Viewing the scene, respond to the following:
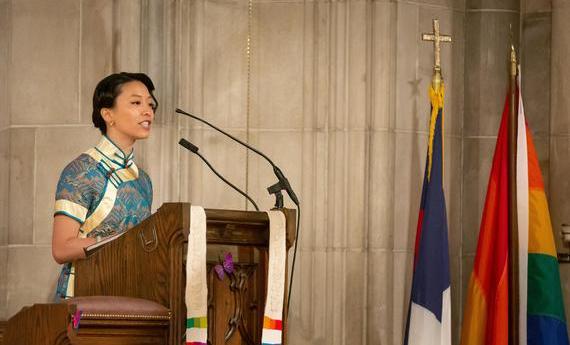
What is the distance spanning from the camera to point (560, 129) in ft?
25.0

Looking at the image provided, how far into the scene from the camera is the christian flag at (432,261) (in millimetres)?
6953

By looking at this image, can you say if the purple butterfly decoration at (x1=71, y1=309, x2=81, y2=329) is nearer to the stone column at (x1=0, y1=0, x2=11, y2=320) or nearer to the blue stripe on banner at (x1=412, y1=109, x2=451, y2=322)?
the blue stripe on banner at (x1=412, y1=109, x2=451, y2=322)

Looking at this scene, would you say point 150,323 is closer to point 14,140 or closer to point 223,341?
point 223,341

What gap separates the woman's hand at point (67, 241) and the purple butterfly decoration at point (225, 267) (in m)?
0.70

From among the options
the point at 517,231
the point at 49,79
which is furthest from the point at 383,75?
the point at 49,79

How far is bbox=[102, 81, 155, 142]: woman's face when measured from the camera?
6008mm

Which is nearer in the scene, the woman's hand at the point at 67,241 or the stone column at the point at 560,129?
the woman's hand at the point at 67,241

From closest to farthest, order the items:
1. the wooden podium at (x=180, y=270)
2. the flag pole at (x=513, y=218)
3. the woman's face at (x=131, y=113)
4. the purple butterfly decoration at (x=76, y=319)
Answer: the purple butterfly decoration at (x=76, y=319) → the wooden podium at (x=180, y=270) → the woman's face at (x=131, y=113) → the flag pole at (x=513, y=218)

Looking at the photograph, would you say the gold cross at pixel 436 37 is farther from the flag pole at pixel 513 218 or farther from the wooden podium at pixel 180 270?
the wooden podium at pixel 180 270

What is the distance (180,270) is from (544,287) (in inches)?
104

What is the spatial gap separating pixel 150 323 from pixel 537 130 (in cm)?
375

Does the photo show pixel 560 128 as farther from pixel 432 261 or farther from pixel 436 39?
pixel 432 261

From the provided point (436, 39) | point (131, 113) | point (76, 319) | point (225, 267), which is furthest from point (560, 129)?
point (76, 319)

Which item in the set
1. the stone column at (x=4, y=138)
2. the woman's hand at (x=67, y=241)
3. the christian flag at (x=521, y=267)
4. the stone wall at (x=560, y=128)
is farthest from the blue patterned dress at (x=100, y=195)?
the stone wall at (x=560, y=128)
